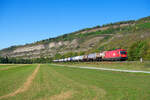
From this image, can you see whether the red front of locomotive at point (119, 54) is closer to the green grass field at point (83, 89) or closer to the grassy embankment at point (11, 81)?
the grassy embankment at point (11, 81)

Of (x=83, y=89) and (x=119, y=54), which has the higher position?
(x=119, y=54)

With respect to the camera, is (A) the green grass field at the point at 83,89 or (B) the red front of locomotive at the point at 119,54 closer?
(A) the green grass field at the point at 83,89

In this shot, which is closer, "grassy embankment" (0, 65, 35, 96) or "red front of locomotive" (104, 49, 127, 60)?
"grassy embankment" (0, 65, 35, 96)

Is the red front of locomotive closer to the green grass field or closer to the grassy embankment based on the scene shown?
the grassy embankment

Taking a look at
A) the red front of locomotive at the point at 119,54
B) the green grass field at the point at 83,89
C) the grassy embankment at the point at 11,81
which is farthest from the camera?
the red front of locomotive at the point at 119,54

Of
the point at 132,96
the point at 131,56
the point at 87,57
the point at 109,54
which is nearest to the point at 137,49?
the point at 131,56

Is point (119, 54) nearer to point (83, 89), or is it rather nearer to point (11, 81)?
point (11, 81)

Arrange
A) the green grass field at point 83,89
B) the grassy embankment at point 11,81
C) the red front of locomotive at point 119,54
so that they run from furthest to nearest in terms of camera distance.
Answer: the red front of locomotive at point 119,54 → the grassy embankment at point 11,81 → the green grass field at point 83,89

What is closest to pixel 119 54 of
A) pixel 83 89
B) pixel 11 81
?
pixel 11 81

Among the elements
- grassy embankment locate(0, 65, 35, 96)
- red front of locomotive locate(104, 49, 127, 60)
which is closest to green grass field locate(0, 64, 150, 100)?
grassy embankment locate(0, 65, 35, 96)

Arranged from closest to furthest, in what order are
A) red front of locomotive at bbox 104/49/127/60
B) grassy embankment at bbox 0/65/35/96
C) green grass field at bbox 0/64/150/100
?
green grass field at bbox 0/64/150/100
grassy embankment at bbox 0/65/35/96
red front of locomotive at bbox 104/49/127/60

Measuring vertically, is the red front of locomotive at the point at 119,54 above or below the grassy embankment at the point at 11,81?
above

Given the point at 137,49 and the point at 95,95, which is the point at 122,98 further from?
the point at 137,49

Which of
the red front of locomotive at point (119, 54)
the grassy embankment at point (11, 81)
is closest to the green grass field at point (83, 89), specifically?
the grassy embankment at point (11, 81)
